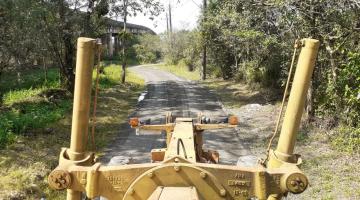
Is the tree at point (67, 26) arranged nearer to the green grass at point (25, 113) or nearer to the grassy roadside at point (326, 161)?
the green grass at point (25, 113)

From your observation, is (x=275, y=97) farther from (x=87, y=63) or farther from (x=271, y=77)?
(x=87, y=63)

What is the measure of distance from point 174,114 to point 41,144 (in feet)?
27.8

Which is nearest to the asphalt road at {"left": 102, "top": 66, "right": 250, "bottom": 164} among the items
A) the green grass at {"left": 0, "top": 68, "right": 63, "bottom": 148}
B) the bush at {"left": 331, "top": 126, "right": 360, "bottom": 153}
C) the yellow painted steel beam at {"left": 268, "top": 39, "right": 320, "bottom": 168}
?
the bush at {"left": 331, "top": 126, "right": 360, "bottom": 153}

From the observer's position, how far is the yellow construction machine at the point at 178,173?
3252 mm

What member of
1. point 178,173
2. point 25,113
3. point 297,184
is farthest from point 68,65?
point 297,184

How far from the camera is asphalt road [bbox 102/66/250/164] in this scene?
1331cm

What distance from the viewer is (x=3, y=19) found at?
53.5 feet

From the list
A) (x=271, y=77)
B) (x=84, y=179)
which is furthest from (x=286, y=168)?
(x=271, y=77)

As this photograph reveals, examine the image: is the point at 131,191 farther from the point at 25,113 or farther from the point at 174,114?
the point at 174,114

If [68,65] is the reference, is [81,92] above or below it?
above

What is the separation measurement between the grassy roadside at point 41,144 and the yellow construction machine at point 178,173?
6188 millimetres

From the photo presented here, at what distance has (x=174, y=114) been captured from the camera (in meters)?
20.7

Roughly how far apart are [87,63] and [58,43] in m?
19.4

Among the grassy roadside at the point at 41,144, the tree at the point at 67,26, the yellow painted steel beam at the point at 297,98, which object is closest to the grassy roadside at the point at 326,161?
the grassy roadside at the point at 41,144
